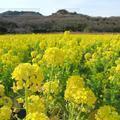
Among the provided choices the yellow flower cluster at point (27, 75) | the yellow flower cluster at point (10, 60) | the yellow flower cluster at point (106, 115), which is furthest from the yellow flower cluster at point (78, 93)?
the yellow flower cluster at point (10, 60)

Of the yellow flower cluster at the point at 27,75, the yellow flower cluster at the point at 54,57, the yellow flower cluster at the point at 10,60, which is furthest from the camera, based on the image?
the yellow flower cluster at the point at 10,60

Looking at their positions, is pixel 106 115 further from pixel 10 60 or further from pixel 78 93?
pixel 10 60

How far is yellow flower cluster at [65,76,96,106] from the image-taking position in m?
3.69

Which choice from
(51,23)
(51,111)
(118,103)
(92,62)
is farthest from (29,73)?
(51,23)

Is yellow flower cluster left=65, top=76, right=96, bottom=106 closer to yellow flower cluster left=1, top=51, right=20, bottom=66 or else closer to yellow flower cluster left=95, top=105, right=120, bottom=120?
yellow flower cluster left=95, top=105, right=120, bottom=120

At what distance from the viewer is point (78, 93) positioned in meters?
3.73

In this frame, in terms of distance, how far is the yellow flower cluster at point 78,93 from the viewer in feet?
12.1

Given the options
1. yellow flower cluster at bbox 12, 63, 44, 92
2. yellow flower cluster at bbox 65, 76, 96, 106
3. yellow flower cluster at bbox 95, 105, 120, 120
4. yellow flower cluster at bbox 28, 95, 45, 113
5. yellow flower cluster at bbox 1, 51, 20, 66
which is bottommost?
yellow flower cluster at bbox 1, 51, 20, 66

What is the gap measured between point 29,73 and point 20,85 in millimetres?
234

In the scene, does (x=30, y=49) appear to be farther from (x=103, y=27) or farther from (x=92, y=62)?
(x=103, y=27)

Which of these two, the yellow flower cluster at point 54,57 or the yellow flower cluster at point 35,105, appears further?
the yellow flower cluster at point 54,57

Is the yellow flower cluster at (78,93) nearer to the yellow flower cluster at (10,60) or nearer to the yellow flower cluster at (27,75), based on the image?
the yellow flower cluster at (27,75)

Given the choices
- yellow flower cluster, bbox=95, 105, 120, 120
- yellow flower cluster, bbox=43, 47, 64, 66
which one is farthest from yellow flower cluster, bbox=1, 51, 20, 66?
yellow flower cluster, bbox=95, 105, 120, 120

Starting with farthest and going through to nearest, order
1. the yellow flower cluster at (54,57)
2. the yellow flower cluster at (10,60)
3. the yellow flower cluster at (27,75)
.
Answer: the yellow flower cluster at (10,60) < the yellow flower cluster at (54,57) < the yellow flower cluster at (27,75)
